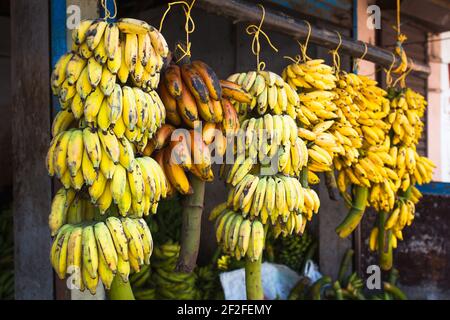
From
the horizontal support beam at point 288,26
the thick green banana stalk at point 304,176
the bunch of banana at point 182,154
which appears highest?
the horizontal support beam at point 288,26

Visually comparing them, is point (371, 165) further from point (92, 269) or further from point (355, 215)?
point (92, 269)

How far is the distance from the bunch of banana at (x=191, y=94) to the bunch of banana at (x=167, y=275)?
2.00 metres

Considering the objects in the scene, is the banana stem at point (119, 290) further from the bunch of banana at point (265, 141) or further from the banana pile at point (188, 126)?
the bunch of banana at point (265, 141)

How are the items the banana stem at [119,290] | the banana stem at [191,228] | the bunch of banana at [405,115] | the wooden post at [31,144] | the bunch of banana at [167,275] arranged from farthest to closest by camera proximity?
the bunch of banana at [167,275] → the bunch of banana at [405,115] → the wooden post at [31,144] → the banana stem at [191,228] → the banana stem at [119,290]

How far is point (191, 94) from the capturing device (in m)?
1.67

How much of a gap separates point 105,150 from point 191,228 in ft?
1.54

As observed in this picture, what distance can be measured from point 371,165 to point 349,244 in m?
1.77

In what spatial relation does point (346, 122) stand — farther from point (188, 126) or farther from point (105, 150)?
point (105, 150)

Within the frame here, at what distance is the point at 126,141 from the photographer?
1.48 meters

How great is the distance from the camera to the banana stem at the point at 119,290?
1.58 metres

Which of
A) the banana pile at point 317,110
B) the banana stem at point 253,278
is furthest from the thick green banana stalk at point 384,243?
the banana stem at point 253,278

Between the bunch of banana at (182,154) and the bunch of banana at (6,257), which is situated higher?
the bunch of banana at (182,154)

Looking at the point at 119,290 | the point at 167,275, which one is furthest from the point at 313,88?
the point at 167,275
